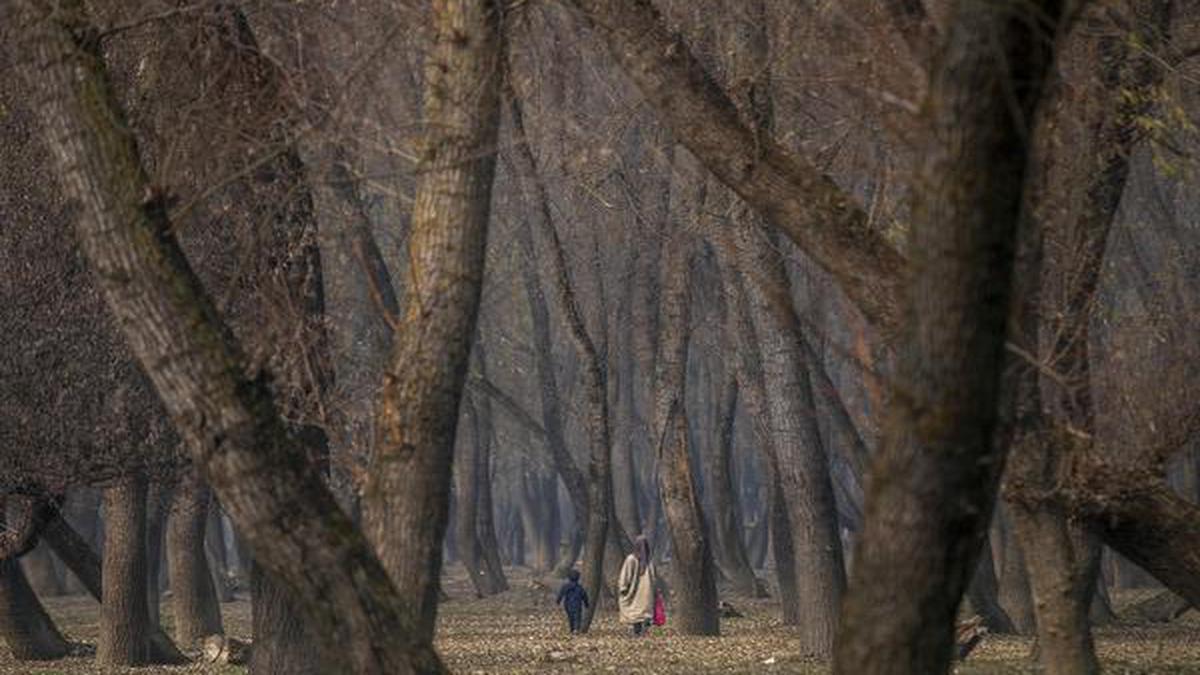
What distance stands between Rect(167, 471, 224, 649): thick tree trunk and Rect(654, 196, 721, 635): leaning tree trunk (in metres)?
6.56

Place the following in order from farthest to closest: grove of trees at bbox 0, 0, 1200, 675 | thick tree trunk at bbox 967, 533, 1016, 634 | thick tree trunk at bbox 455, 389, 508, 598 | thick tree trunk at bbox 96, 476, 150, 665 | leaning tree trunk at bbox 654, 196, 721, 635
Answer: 1. thick tree trunk at bbox 455, 389, 508, 598
2. leaning tree trunk at bbox 654, 196, 721, 635
3. thick tree trunk at bbox 967, 533, 1016, 634
4. thick tree trunk at bbox 96, 476, 150, 665
5. grove of trees at bbox 0, 0, 1200, 675

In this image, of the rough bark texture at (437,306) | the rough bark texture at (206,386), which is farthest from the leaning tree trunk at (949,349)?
the rough bark texture at (437,306)

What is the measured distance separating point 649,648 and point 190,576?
6.55m

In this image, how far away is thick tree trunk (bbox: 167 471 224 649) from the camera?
104 ft

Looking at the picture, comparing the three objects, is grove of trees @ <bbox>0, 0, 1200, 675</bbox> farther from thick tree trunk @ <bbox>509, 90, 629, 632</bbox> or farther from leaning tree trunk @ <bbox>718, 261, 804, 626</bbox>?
thick tree trunk @ <bbox>509, 90, 629, 632</bbox>

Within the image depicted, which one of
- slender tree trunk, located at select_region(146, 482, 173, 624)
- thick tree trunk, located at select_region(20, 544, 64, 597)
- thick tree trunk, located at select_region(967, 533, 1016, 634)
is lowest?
thick tree trunk, located at select_region(967, 533, 1016, 634)

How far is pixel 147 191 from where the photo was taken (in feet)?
38.0

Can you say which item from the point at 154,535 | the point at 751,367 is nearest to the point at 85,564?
the point at 154,535

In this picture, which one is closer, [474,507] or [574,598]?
[574,598]

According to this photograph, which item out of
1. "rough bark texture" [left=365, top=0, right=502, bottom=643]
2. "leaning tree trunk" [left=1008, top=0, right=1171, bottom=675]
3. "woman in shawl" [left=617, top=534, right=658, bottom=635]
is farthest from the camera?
"woman in shawl" [left=617, top=534, right=658, bottom=635]

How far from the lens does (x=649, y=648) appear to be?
30.2 metres

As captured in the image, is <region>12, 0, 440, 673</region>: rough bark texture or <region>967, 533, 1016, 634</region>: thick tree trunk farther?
<region>967, 533, 1016, 634</region>: thick tree trunk

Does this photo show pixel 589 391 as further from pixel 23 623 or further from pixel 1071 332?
pixel 1071 332

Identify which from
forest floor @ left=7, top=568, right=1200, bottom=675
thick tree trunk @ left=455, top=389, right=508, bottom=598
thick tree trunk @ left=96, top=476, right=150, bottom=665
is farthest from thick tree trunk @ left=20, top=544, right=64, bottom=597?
thick tree trunk @ left=96, top=476, right=150, bottom=665
